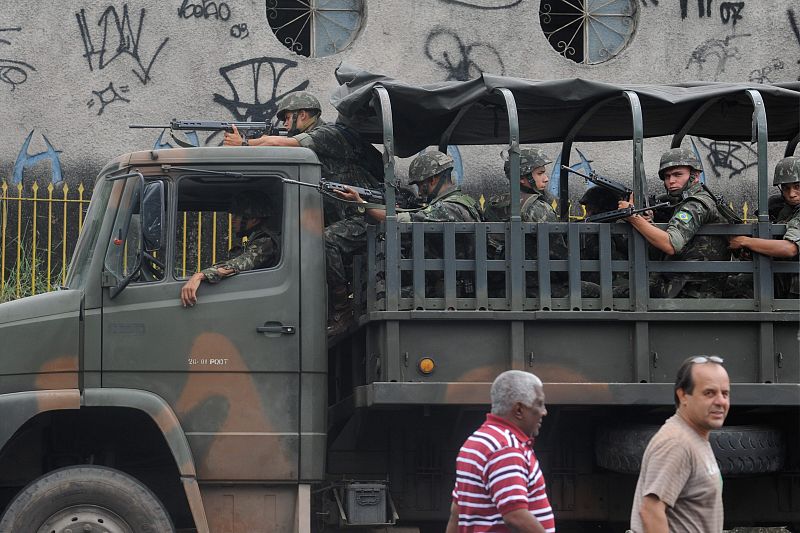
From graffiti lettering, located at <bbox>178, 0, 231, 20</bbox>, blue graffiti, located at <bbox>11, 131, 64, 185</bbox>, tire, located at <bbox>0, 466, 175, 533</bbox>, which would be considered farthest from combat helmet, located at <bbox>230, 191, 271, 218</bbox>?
graffiti lettering, located at <bbox>178, 0, 231, 20</bbox>

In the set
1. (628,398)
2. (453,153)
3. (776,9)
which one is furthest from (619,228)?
(776,9)

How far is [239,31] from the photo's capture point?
12.3 metres

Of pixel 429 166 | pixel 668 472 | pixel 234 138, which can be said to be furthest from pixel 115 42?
pixel 668 472

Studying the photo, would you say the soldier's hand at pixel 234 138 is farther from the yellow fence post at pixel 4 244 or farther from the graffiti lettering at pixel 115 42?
the graffiti lettering at pixel 115 42

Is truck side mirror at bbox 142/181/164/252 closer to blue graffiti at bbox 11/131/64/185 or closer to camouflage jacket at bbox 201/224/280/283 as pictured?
camouflage jacket at bbox 201/224/280/283

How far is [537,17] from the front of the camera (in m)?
12.6

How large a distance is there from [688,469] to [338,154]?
3.71 meters

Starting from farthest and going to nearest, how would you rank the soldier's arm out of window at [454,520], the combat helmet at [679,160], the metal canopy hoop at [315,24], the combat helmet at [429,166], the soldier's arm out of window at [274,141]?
the metal canopy hoop at [315,24] → the combat helmet at [429,166] → the soldier's arm out of window at [274,141] → the combat helmet at [679,160] → the soldier's arm out of window at [454,520]

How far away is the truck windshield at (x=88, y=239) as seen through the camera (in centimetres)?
665

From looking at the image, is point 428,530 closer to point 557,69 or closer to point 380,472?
point 380,472

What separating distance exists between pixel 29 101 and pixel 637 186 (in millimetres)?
7283

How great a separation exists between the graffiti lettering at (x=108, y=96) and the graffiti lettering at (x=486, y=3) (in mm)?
3339

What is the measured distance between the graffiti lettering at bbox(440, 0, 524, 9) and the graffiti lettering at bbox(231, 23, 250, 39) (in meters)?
2.02

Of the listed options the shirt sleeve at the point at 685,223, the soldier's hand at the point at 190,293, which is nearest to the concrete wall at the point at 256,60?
the shirt sleeve at the point at 685,223
